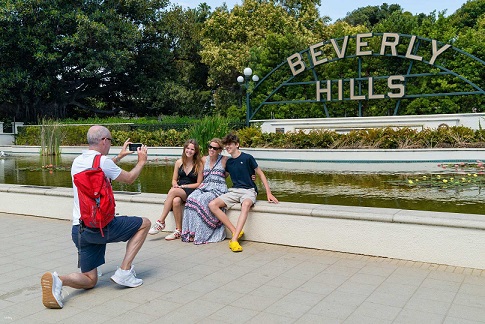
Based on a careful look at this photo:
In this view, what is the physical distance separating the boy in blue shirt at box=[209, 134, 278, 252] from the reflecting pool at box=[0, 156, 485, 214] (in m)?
1.79

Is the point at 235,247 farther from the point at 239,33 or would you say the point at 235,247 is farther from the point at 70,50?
the point at 239,33

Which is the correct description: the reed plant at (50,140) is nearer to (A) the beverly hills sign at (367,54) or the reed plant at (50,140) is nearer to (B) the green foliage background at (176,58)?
(B) the green foliage background at (176,58)

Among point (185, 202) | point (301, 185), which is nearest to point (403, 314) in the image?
point (185, 202)

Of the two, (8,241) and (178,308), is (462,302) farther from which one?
(8,241)

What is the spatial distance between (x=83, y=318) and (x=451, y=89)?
24987 mm

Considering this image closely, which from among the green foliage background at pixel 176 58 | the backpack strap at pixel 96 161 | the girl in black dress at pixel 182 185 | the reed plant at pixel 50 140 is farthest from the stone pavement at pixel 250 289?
the green foliage background at pixel 176 58

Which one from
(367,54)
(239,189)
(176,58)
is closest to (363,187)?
(239,189)

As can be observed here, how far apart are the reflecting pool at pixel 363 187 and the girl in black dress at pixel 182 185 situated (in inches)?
67.9

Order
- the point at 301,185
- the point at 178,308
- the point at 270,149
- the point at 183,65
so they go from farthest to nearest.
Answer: the point at 183,65
the point at 270,149
the point at 301,185
the point at 178,308

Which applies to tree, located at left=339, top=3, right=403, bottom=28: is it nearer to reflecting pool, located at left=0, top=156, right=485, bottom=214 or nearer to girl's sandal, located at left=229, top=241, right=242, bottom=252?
reflecting pool, located at left=0, top=156, right=485, bottom=214

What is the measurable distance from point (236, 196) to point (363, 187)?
4057 millimetres

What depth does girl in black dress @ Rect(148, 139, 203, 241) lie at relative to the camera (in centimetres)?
666

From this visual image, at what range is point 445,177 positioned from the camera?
1081 centimetres

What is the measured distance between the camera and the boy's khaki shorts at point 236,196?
20.7 feet
